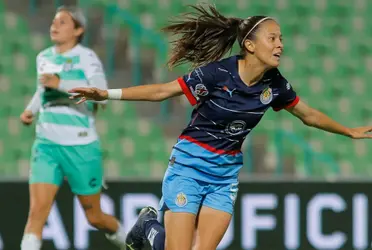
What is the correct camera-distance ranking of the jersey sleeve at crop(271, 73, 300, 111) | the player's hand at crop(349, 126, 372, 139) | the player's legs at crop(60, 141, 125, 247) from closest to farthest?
1. the jersey sleeve at crop(271, 73, 300, 111)
2. the player's hand at crop(349, 126, 372, 139)
3. the player's legs at crop(60, 141, 125, 247)

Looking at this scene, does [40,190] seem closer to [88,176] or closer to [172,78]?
[88,176]

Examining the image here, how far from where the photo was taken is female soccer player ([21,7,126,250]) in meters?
6.77

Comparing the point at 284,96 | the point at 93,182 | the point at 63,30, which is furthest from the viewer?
the point at 93,182

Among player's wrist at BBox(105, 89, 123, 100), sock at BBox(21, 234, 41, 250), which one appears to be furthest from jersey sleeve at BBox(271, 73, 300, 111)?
sock at BBox(21, 234, 41, 250)

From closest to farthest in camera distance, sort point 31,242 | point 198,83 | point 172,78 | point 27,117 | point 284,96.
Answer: point 198,83 < point 284,96 < point 31,242 < point 27,117 < point 172,78

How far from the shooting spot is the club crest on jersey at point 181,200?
5426 millimetres

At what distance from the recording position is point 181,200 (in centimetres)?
543

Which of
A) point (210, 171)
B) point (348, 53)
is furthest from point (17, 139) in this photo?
point (210, 171)

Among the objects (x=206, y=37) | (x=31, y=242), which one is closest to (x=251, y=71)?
(x=206, y=37)

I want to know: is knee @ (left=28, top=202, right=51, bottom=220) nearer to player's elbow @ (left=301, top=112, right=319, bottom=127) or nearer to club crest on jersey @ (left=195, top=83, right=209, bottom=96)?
club crest on jersey @ (left=195, top=83, right=209, bottom=96)

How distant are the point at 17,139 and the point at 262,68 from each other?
471 centimetres

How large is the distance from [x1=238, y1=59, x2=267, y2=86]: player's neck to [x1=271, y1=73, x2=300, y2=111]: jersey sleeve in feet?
0.56

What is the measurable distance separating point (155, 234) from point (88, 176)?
4.63 ft

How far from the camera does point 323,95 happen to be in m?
10.3
